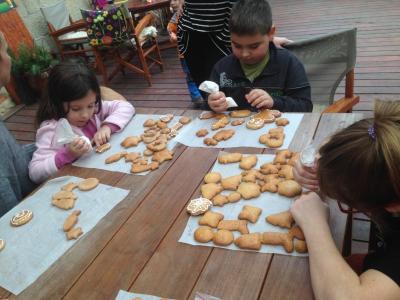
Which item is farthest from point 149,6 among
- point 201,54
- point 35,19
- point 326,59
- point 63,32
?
point 326,59

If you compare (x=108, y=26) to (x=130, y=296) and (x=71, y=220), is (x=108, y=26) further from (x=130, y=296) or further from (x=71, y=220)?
(x=130, y=296)

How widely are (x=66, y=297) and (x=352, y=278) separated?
2.43 ft

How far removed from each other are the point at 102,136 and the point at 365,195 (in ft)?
4.12

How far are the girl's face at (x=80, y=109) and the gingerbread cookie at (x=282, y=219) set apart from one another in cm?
117

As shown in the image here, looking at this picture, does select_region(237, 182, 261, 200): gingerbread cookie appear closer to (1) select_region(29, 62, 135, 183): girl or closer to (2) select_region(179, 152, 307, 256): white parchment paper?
(2) select_region(179, 152, 307, 256): white parchment paper

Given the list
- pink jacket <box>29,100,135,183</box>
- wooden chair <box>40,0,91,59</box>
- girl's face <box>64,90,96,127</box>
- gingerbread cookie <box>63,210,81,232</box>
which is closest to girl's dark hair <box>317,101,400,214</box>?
gingerbread cookie <box>63,210,81,232</box>

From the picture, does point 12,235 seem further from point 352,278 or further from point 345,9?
point 345,9

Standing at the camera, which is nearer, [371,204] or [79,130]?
[371,204]

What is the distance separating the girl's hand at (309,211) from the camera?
0.94 m

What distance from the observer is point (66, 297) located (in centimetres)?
94

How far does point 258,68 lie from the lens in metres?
1.91

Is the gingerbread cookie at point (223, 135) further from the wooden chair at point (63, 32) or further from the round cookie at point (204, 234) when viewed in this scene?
the wooden chair at point (63, 32)

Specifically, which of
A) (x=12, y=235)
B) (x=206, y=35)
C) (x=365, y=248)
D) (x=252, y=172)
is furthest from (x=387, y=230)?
(x=206, y=35)

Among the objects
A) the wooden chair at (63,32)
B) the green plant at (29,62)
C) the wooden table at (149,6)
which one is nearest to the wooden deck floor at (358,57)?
the green plant at (29,62)
